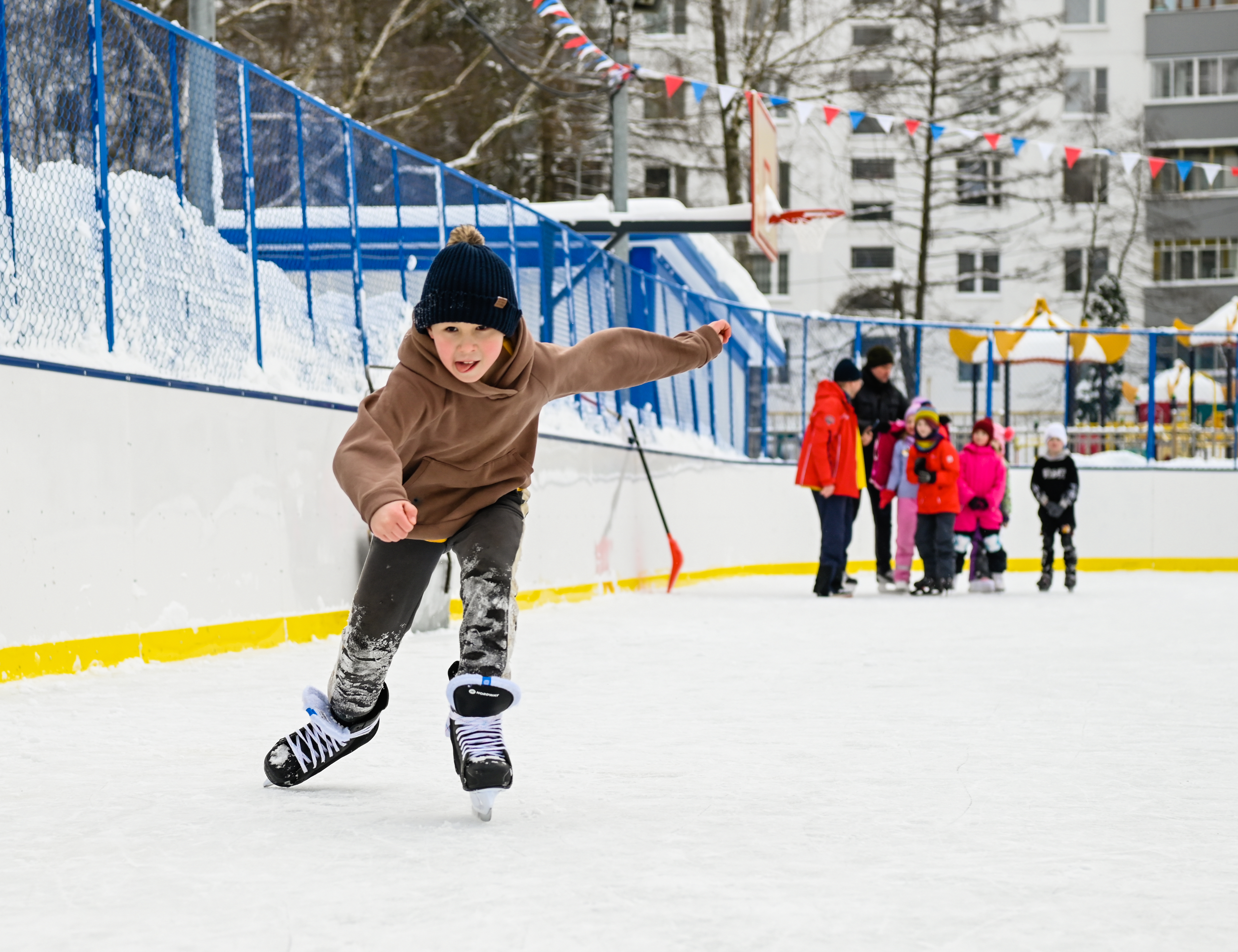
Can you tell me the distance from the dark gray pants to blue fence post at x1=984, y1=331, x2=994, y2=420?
1479 cm

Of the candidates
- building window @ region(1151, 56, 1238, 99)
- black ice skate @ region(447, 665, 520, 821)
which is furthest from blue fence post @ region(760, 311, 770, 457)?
building window @ region(1151, 56, 1238, 99)

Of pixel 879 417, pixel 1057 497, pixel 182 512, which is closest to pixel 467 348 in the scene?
pixel 182 512

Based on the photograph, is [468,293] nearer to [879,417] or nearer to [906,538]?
[906,538]

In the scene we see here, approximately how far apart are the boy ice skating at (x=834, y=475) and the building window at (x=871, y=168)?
2619 centimetres

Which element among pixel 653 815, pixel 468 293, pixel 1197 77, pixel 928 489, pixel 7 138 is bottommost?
pixel 928 489

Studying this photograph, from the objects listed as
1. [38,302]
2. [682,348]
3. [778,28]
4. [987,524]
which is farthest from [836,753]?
[778,28]

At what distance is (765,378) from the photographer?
17109mm

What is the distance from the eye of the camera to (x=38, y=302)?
5.71 meters

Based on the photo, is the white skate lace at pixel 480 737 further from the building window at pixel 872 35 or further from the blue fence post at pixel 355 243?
the building window at pixel 872 35

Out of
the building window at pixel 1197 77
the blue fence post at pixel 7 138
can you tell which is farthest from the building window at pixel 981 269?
the blue fence post at pixel 7 138

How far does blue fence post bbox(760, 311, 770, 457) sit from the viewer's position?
645 inches

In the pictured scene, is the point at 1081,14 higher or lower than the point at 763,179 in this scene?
higher

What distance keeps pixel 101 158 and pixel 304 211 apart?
6.06 ft

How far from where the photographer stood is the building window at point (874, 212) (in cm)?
2383
